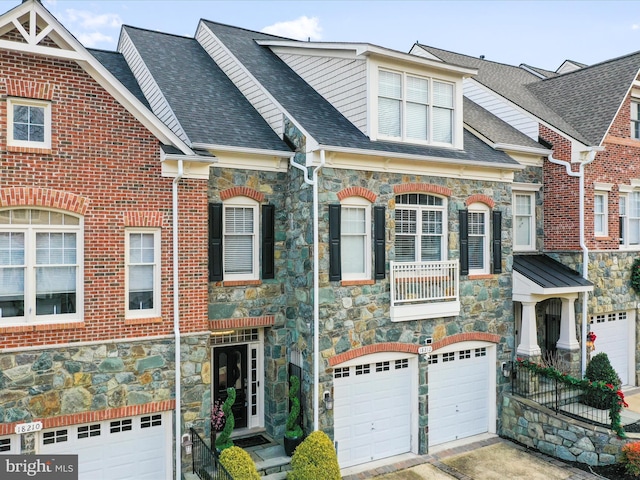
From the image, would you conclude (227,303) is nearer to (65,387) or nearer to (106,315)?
(106,315)

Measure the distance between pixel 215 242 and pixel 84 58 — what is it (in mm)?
4446

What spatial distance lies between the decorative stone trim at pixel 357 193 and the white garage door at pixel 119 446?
587 centimetres

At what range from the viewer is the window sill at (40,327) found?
9062 mm

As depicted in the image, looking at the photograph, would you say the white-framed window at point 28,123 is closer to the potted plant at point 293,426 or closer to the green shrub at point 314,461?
the potted plant at point 293,426

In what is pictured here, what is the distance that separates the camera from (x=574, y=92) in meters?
18.9

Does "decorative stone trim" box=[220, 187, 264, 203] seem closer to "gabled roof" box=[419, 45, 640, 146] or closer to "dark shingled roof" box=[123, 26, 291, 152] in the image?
"dark shingled roof" box=[123, 26, 291, 152]

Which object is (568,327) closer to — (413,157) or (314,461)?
(413,157)

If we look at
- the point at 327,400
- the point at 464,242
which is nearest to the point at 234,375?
the point at 327,400

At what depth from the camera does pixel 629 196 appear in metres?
17.6

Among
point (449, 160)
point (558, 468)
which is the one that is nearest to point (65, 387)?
point (449, 160)

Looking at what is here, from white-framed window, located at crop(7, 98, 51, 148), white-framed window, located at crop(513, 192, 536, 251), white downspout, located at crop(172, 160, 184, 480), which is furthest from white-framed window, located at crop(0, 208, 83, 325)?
white-framed window, located at crop(513, 192, 536, 251)

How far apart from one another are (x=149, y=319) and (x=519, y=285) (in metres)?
9.90

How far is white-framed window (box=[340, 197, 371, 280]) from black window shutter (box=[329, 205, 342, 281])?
0.28m

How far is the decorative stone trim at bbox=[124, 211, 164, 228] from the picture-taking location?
10.1 m
